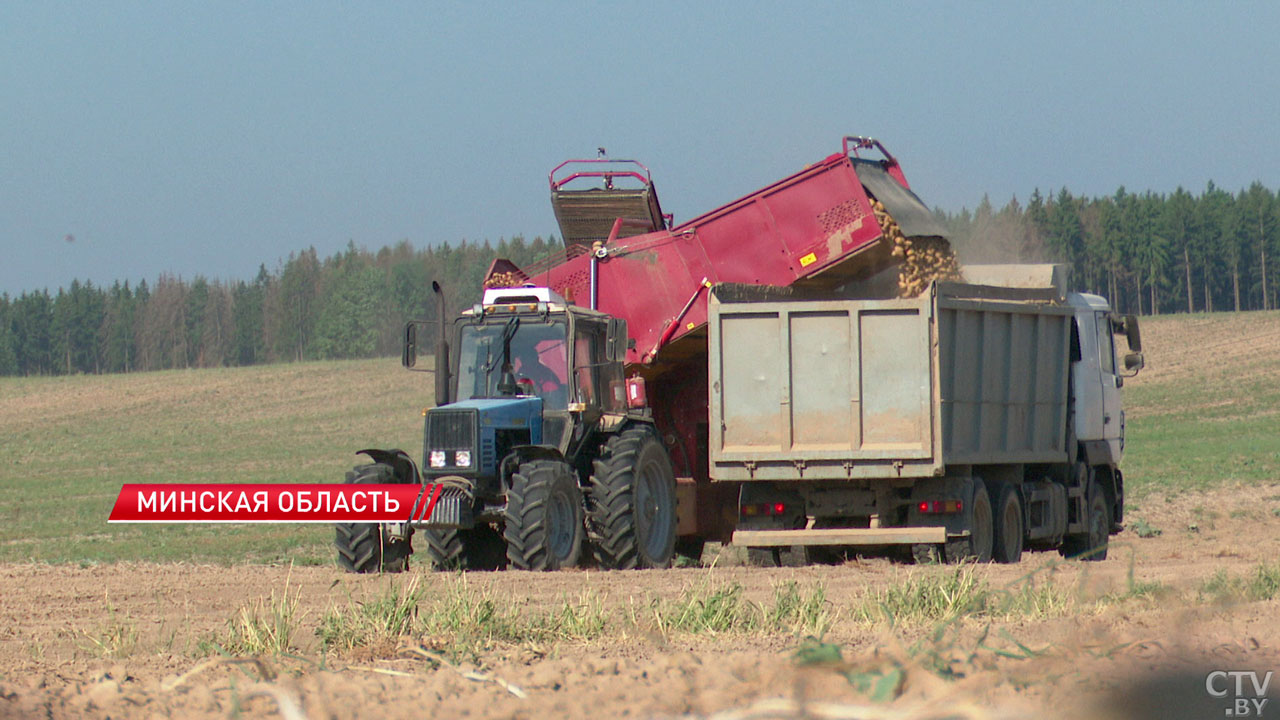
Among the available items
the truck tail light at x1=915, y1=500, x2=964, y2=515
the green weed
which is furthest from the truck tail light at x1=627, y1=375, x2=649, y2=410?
the green weed

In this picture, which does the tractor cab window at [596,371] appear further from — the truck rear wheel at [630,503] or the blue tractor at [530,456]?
the truck rear wheel at [630,503]

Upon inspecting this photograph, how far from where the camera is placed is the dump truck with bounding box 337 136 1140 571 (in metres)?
12.7

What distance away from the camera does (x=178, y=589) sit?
11.4 metres

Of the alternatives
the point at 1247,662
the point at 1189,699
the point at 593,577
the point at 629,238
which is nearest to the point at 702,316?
the point at 629,238

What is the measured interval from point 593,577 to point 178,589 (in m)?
3.31

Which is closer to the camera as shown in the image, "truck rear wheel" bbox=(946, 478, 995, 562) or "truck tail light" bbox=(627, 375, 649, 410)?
"truck rear wheel" bbox=(946, 478, 995, 562)

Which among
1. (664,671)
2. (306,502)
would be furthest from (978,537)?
(664,671)

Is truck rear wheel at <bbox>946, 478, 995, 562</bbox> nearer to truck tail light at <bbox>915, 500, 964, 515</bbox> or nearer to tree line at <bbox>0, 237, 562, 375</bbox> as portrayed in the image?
truck tail light at <bbox>915, 500, 964, 515</bbox>

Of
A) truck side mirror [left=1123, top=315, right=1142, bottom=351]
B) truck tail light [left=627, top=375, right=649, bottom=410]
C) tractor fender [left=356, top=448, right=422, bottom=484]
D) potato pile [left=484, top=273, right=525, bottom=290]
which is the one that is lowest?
tractor fender [left=356, top=448, right=422, bottom=484]

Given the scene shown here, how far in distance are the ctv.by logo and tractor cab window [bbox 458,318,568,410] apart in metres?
8.21

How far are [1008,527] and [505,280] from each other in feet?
19.6

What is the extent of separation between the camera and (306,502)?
12.1 metres

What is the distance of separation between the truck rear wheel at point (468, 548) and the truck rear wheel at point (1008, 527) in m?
4.94

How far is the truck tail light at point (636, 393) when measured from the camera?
1448 cm
